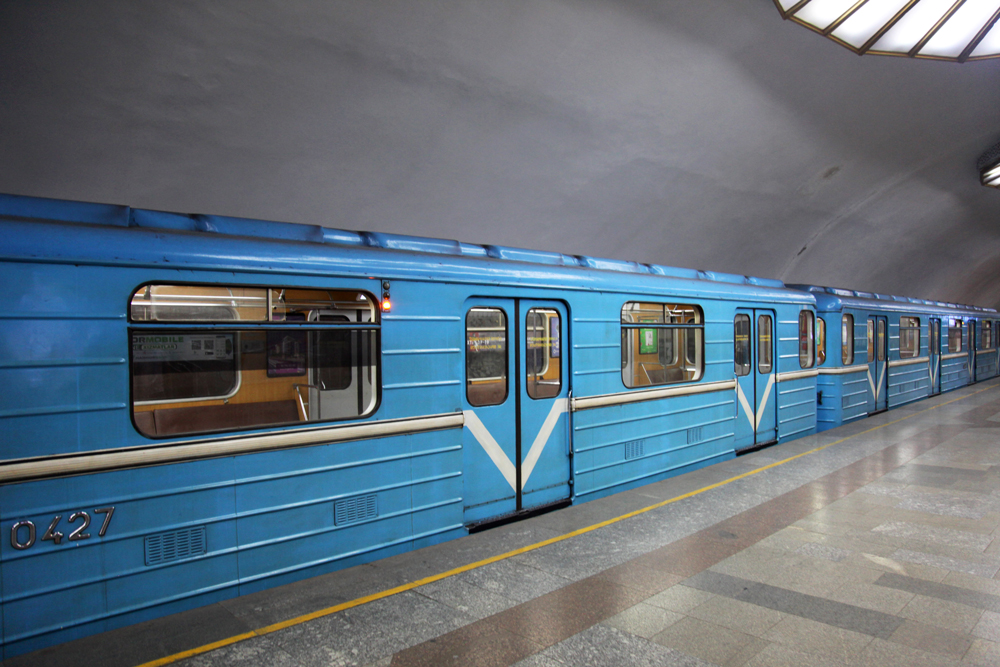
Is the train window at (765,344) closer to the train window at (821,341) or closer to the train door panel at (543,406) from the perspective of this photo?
the train window at (821,341)

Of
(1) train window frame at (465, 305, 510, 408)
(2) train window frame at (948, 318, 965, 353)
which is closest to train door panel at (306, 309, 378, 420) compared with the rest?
(1) train window frame at (465, 305, 510, 408)

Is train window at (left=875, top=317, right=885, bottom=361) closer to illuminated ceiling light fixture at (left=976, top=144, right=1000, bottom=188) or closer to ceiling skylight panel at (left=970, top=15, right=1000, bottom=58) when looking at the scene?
ceiling skylight panel at (left=970, top=15, right=1000, bottom=58)

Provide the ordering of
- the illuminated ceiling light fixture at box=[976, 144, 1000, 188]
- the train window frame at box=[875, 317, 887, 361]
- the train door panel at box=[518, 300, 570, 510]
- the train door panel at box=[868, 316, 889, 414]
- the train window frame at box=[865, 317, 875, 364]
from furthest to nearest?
the illuminated ceiling light fixture at box=[976, 144, 1000, 188], the train window frame at box=[875, 317, 887, 361], the train door panel at box=[868, 316, 889, 414], the train window frame at box=[865, 317, 875, 364], the train door panel at box=[518, 300, 570, 510]

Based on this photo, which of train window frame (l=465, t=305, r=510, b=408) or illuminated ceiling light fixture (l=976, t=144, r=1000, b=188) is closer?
train window frame (l=465, t=305, r=510, b=408)

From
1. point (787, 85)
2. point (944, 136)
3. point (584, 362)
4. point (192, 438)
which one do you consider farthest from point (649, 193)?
point (192, 438)

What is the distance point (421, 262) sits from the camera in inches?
199

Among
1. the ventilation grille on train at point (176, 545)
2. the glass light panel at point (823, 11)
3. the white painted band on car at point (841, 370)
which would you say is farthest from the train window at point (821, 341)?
the ventilation grille on train at point (176, 545)

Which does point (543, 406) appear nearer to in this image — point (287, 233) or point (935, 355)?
point (287, 233)

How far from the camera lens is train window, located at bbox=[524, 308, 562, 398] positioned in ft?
19.6

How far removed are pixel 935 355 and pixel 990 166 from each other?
17.0 ft

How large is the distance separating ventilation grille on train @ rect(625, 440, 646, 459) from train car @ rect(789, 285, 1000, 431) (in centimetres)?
593

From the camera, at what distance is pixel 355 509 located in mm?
4586

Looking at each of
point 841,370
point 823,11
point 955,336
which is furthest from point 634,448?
point 955,336

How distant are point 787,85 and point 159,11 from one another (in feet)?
31.7
